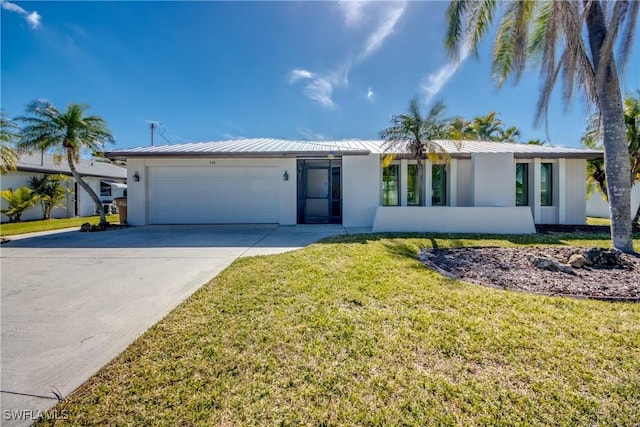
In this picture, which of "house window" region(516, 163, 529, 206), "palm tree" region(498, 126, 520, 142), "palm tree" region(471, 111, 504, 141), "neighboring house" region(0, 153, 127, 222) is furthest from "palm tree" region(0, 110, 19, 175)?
"palm tree" region(498, 126, 520, 142)

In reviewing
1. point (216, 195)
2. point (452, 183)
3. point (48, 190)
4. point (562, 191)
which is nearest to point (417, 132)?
point (452, 183)

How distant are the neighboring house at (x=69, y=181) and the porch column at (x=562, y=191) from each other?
81.7ft

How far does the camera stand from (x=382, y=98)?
48.2 feet

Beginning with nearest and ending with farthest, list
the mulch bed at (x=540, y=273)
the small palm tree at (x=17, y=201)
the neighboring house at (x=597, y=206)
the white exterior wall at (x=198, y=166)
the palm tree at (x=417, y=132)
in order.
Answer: the mulch bed at (x=540, y=273) → the palm tree at (x=417, y=132) → the white exterior wall at (x=198, y=166) → the small palm tree at (x=17, y=201) → the neighboring house at (x=597, y=206)

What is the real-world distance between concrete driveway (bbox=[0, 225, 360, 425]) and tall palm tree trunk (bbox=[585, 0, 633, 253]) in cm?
803

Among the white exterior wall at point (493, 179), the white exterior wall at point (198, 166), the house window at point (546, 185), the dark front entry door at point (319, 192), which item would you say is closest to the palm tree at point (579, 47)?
the white exterior wall at point (493, 179)

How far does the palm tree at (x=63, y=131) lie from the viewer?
10281mm

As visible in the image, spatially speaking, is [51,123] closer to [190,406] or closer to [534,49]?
[190,406]

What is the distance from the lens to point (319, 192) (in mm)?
13422

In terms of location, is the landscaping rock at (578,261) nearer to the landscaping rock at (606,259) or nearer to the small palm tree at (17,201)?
the landscaping rock at (606,259)

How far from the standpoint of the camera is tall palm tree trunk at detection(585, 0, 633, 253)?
602cm

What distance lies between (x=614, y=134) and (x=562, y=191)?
7.64 meters

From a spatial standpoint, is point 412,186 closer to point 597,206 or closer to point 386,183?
point 386,183

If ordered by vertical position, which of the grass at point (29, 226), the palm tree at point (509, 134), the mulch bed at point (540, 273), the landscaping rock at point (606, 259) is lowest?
the mulch bed at point (540, 273)
